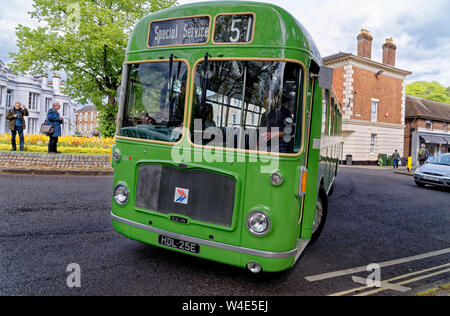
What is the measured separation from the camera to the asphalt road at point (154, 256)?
11.4 feet

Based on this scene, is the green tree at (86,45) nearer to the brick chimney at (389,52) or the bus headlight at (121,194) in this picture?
the bus headlight at (121,194)

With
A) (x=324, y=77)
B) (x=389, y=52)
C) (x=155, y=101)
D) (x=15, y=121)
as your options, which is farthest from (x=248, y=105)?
(x=389, y=52)

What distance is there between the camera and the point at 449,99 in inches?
2298

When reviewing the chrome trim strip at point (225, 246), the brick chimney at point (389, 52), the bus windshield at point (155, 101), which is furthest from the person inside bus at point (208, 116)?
the brick chimney at point (389, 52)

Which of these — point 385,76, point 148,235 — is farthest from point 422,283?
point 385,76

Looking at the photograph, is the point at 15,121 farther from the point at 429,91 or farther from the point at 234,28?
the point at 429,91

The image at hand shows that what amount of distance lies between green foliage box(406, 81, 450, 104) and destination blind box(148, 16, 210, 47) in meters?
64.4

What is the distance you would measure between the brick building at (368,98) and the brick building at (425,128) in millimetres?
4875

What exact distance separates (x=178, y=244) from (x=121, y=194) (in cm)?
99

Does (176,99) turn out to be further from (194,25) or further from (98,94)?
(98,94)

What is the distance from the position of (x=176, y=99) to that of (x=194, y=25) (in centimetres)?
88

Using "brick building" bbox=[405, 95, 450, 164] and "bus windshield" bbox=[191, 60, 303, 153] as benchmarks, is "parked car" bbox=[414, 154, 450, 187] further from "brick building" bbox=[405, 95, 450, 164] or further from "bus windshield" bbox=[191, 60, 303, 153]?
"brick building" bbox=[405, 95, 450, 164]

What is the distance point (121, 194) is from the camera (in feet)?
13.4

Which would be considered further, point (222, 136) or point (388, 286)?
point (388, 286)
